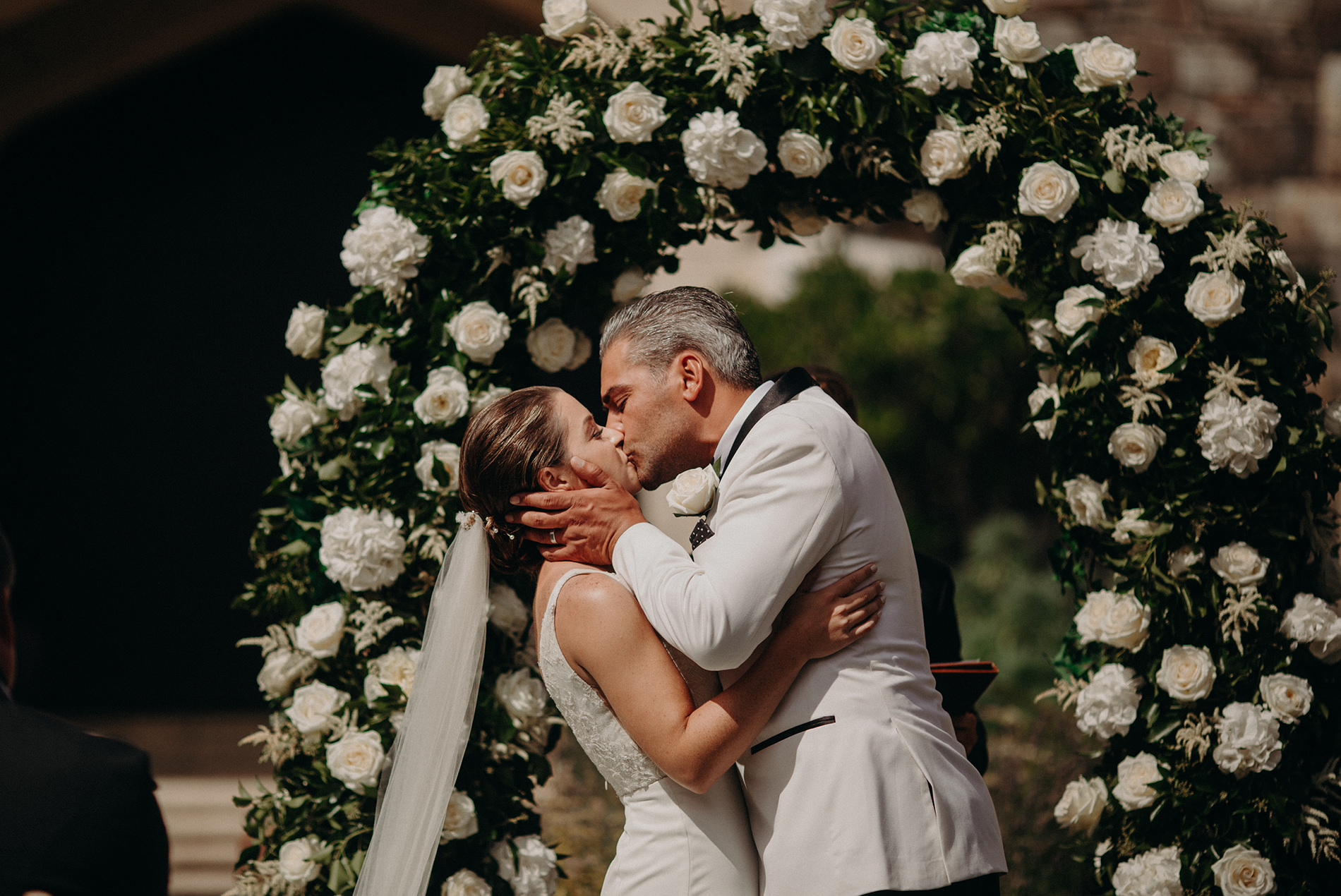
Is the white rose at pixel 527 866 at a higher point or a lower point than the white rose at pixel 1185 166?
lower

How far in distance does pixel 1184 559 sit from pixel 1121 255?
92cm

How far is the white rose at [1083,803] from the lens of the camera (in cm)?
348

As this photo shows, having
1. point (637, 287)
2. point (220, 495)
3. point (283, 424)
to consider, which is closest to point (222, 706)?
point (220, 495)

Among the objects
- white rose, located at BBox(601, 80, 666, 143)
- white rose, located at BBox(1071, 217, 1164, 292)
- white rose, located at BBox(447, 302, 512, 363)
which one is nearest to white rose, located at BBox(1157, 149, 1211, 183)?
white rose, located at BBox(1071, 217, 1164, 292)

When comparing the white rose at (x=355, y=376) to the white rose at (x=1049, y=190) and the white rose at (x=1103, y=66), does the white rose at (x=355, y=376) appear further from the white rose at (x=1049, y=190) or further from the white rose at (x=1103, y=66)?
the white rose at (x=1103, y=66)

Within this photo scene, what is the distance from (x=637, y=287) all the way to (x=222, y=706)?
22.4ft

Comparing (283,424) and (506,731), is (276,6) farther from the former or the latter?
(506,731)

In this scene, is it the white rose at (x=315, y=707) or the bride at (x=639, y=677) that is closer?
the bride at (x=639, y=677)

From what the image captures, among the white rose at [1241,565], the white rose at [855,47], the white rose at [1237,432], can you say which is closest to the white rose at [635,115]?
the white rose at [855,47]

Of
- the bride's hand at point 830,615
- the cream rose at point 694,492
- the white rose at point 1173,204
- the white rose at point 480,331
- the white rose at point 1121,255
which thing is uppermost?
the white rose at point 1173,204

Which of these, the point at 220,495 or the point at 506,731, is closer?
the point at 506,731

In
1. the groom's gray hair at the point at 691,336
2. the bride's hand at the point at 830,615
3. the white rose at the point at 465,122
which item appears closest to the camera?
the bride's hand at the point at 830,615

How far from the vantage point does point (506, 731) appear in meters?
3.36

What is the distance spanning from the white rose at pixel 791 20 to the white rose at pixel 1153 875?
2.63 m
